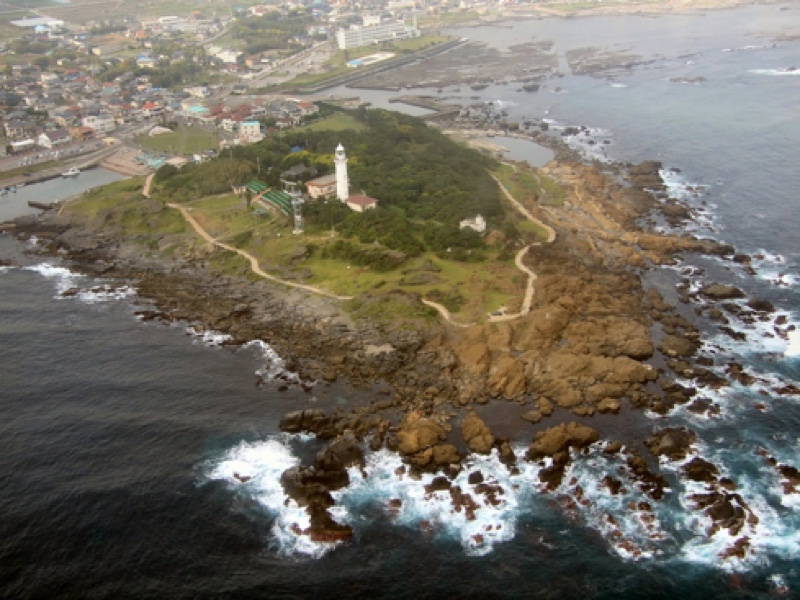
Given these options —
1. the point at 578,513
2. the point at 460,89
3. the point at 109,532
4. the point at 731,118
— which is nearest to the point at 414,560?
the point at 578,513

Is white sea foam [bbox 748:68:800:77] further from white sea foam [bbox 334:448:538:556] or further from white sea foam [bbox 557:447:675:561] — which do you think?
white sea foam [bbox 334:448:538:556]

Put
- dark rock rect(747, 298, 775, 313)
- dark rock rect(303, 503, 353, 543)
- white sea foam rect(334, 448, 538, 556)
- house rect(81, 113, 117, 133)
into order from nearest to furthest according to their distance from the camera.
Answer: dark rock rect(303, 503, 353, 543)
white sea foam rect(334, 448, 538, 556)
dark rock rect(747, 298, 775, 313)
house rect(81, 113, 117, 133)

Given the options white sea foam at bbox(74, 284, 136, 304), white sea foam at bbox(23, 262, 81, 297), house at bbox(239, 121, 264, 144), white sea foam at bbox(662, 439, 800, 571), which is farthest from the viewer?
house at bbox(239, 121, 264, 144)

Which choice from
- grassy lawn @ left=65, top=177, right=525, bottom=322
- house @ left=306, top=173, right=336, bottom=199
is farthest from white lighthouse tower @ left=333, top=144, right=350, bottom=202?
grassy lawn @ left=65, top=177, right=525, bottom=322

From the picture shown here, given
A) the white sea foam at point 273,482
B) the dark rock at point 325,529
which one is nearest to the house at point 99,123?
the white sea foam at point 273,482

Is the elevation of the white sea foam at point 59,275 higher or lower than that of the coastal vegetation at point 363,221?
lower

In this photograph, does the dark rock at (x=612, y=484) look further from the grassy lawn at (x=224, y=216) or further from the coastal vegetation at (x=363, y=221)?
the grassy lawn at (x=224, y=216)
